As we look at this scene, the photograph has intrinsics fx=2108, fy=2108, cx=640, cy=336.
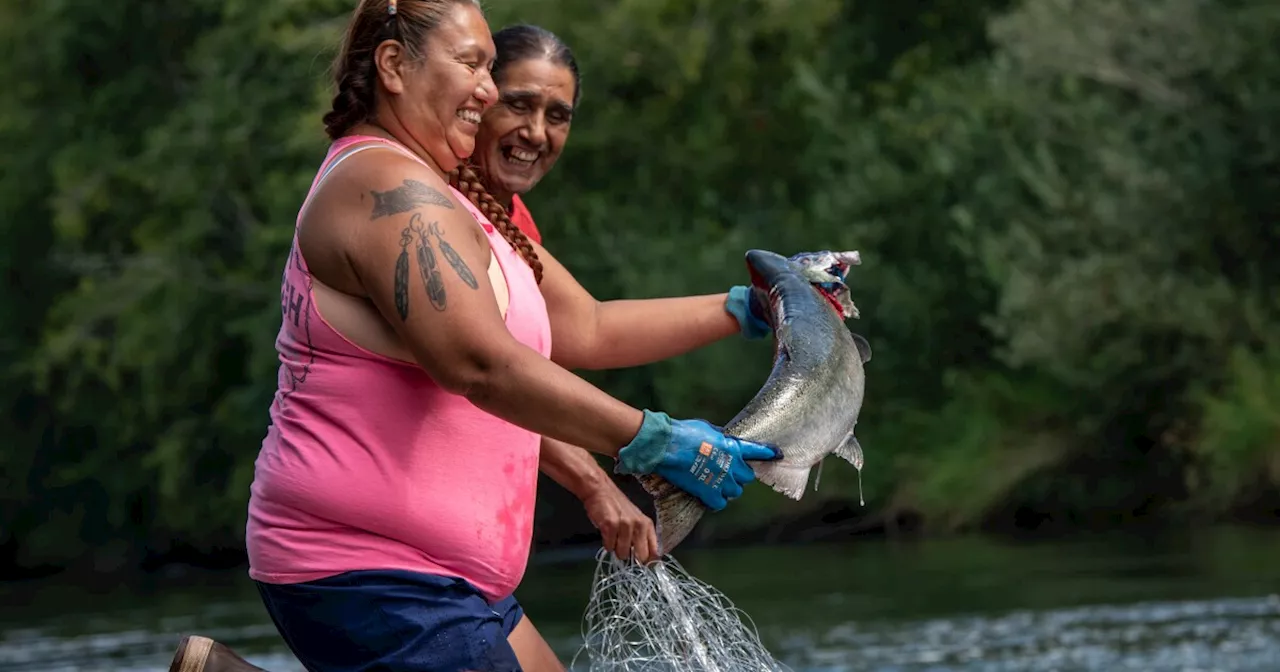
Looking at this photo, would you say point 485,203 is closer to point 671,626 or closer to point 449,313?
point 449,313

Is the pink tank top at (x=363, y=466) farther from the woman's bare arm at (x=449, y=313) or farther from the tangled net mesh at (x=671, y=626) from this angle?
the tangled net mesh at (x=671, y=626)

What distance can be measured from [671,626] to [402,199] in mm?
1155

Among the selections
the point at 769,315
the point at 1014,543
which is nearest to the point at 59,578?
the point at 1014,543

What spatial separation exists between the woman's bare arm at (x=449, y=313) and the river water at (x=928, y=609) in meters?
8.08

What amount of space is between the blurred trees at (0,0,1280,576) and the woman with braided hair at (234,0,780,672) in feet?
53.9

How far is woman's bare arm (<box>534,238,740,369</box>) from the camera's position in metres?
4.27

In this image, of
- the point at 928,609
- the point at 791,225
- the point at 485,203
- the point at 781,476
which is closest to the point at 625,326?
the point at 485,203

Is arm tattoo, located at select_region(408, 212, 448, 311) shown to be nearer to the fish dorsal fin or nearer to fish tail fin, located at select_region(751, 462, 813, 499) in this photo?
fish tail fin, located at select_region(751, 462, 813, 499)

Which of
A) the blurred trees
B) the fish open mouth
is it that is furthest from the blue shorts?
the blurred trees

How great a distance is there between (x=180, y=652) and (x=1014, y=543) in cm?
1638

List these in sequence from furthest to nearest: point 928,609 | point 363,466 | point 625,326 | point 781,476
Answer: point 928,609
point 625,326
point 781,476
point 363,466

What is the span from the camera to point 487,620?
10.8 ft

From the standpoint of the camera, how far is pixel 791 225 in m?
23.2

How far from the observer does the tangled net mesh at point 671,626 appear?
3.87 metres
